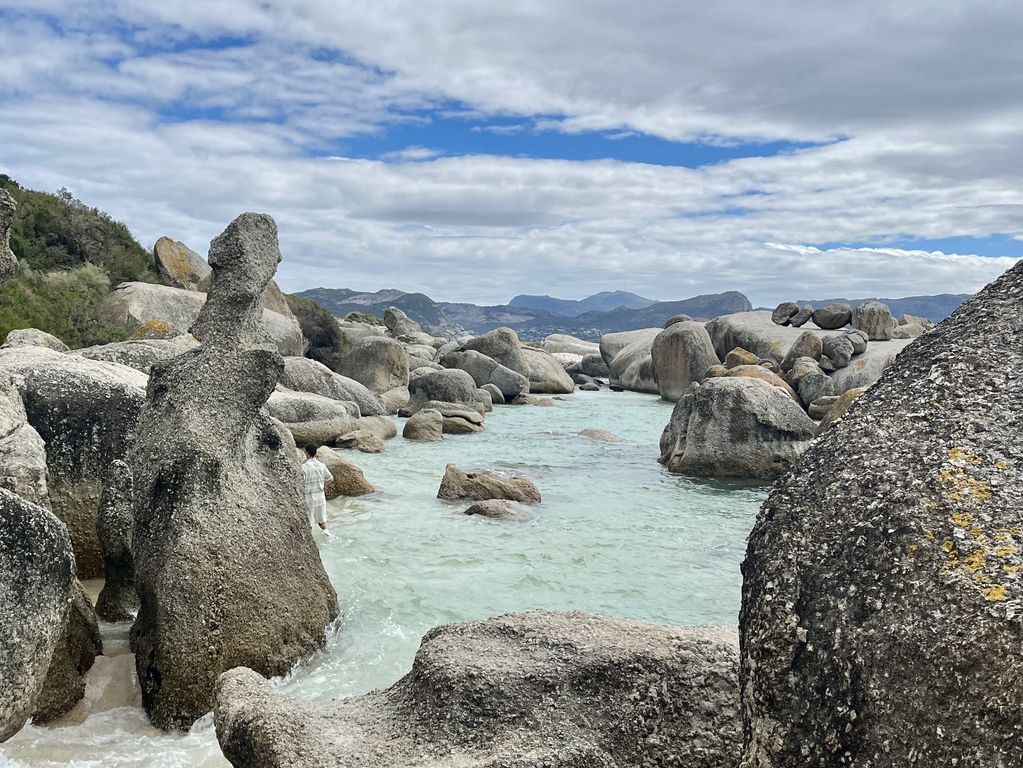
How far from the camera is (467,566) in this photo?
9891 mm

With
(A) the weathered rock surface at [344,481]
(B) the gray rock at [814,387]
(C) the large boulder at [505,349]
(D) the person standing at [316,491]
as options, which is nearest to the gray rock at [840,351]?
(B) the gray rock at [814,387]

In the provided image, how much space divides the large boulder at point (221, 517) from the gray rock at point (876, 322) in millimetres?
27328

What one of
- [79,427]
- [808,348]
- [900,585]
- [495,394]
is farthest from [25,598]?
[808,348]

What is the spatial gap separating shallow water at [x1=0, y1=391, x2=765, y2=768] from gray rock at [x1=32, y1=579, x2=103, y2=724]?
0.10 meters

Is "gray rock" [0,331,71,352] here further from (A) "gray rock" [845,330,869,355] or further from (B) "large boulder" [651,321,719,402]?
(A) "gray rock" [845,330,869,355]

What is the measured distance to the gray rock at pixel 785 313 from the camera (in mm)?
35531

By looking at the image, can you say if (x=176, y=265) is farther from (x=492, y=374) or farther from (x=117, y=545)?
(x=117, y=545)

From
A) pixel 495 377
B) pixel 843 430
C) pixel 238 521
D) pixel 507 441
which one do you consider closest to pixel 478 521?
pixel 238 521

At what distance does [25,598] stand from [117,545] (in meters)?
2.35

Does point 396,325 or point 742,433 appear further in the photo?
point 396,325

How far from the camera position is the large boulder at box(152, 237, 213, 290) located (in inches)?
1107

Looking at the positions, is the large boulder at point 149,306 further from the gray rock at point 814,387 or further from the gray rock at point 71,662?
the gray rock at point 71,662

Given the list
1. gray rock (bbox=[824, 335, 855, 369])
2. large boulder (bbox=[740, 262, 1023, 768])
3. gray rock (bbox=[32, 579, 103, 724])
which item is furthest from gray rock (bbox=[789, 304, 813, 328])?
large boulder (bbox=[740, 262, 1023, 768])

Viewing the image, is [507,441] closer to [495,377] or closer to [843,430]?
[495,377]
